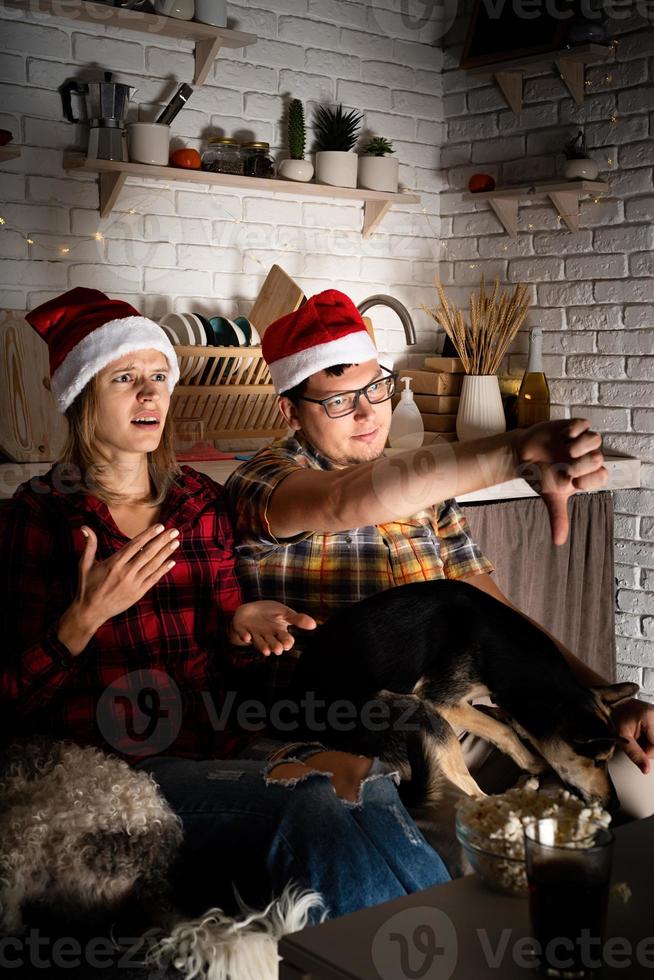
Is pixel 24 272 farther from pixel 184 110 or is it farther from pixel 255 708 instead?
pixel 255 708

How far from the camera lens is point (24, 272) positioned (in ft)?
8.61

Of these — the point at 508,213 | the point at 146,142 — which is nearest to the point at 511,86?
the point at 508,213

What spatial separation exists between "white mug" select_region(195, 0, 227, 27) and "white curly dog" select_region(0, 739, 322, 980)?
2.06 meters

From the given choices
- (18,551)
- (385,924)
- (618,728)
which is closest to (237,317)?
(18,551)

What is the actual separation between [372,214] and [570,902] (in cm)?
266

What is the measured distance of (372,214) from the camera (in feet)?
10.8

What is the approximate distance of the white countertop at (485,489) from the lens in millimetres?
2205

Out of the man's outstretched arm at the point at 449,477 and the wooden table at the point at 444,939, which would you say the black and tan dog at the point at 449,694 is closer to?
the man's outstretched arm at the point at 449,477

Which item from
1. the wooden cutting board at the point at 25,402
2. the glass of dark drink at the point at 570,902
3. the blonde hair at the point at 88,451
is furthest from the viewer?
the wooden cutting board at the point at 25,402

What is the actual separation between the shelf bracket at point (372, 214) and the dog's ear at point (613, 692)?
211cm

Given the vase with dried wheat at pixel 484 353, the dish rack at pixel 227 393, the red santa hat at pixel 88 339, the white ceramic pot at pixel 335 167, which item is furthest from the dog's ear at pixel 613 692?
the white ceramic pot at pixel 335 167

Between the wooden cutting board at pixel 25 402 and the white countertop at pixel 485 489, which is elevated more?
the wooden cutting board at pixel 25 402

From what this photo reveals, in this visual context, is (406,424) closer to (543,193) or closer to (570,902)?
(543,193)

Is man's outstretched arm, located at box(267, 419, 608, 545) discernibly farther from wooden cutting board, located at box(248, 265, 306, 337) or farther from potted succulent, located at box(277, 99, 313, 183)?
potted succulent, located at box(277, 99, 313, 183)
